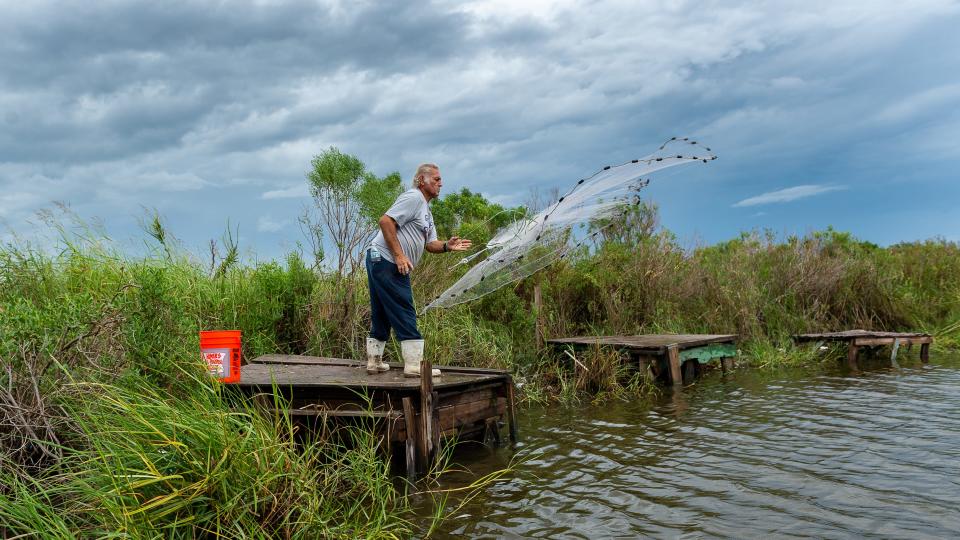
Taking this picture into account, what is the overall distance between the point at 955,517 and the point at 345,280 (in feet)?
26.6

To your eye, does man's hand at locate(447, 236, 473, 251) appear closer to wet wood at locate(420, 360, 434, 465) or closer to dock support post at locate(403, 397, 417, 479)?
wet wood at locate(420, 360, 434, 465)

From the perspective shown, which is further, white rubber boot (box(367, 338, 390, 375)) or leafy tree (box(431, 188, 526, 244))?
leafy tree (box(431, 188, 526, 244))

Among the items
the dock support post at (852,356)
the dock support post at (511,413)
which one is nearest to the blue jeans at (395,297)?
the dock support post at (511,413)

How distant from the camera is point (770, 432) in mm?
7711

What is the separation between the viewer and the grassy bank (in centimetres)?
389

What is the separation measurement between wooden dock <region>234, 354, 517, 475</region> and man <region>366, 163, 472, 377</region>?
0.37 meters

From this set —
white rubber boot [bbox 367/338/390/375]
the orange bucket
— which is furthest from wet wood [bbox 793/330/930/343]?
the orange bucket

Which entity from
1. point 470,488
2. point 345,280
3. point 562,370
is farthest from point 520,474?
point 345,280

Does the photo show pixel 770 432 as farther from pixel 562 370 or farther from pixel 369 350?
pixel 369 350

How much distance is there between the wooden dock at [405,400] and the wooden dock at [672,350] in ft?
11.2

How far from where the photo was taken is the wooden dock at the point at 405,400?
20.6ft

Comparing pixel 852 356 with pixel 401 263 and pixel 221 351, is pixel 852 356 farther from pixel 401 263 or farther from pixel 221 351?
pixel 221 351

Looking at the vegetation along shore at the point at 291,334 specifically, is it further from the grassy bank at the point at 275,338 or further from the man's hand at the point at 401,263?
the man's hand at the point at 401,263

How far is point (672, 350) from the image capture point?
36.1 feet
